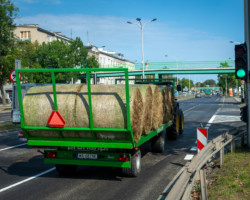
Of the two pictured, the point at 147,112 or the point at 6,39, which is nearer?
the point at 147,112

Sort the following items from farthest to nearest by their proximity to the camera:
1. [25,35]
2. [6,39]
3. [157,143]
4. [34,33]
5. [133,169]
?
[25,35] < [34,33] < [6,39] < [157,143] < [133,169]

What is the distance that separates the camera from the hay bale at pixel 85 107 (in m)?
6.72

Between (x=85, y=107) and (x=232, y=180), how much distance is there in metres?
3.37

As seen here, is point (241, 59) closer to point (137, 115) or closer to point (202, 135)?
point (202, 135)

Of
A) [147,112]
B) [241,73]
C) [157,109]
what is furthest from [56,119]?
[241,73]

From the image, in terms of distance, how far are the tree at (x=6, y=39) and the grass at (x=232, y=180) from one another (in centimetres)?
3933

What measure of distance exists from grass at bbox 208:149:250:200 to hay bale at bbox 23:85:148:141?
1.92 m

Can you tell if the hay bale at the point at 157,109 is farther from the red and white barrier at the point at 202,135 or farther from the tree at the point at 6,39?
the tree at the point at 6,39

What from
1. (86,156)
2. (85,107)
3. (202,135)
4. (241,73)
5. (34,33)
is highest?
(34,33)

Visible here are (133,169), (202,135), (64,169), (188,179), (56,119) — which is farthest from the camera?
(202,135)

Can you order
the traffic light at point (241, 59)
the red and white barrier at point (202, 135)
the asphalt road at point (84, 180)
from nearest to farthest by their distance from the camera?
the asphalt road at point (84, 180) → the red and white barrier at point (202, 135) → the traffic light at point (241, 59)

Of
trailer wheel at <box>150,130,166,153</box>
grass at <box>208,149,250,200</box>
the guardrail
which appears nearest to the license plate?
the guardrail

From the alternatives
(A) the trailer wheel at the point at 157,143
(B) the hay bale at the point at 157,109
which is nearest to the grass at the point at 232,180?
(B) the hay bale at the point at 157,109

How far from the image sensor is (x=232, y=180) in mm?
6770
